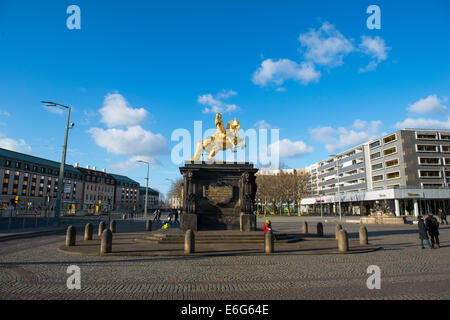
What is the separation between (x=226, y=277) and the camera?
26.5ft

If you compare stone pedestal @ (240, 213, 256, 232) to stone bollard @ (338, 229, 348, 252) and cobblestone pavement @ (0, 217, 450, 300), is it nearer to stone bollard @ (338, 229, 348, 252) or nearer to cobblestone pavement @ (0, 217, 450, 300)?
cobblestone pavement @ (0, 217, 450, 300)

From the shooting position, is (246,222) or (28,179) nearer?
(246,222)

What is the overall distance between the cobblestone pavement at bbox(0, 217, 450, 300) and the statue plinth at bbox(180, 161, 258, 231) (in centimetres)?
533

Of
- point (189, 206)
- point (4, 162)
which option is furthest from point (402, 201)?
point (4, 162)

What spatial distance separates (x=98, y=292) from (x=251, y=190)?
450 inches

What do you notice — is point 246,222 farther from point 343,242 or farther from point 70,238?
point 70,238

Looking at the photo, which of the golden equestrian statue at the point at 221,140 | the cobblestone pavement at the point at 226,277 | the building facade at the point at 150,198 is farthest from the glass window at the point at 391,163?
the building facade at the point at 150,198

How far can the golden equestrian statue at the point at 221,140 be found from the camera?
17.9 m

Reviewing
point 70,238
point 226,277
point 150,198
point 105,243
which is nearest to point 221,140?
point 105,243

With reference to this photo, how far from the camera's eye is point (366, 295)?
6.32 m

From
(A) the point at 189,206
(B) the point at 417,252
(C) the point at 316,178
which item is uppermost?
(C) the point at 316,178

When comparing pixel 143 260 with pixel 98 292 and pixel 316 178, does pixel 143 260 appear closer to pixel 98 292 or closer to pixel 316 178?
pixel 98 292

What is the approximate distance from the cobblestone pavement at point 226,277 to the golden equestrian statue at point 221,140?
27.2 ft

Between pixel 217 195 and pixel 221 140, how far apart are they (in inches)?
148
